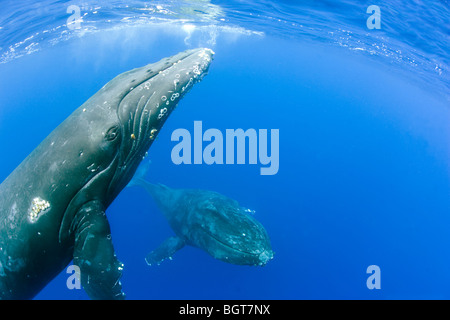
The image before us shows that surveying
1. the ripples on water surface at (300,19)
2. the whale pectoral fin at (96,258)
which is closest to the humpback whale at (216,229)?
the whale pectoral fin at (96,258)

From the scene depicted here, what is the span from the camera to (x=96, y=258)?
3691 millimetres

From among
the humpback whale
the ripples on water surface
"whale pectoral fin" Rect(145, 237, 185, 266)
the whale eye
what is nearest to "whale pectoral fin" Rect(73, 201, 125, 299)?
the whale eye

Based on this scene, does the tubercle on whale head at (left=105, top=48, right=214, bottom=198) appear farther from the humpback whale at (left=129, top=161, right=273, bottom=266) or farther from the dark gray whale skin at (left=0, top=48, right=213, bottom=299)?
the humpback whale at (left=129, top=161, right=273, bottom=266)

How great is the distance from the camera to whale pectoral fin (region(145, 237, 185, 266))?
38.3 ft

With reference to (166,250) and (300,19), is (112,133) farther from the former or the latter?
(300,19)

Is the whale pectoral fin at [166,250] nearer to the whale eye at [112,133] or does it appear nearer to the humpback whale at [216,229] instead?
the humpback whale at [216,229]

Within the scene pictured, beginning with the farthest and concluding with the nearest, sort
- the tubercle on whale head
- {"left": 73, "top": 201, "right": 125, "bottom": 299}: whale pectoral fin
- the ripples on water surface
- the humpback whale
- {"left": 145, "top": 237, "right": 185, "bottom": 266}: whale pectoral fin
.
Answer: the ripples on water surface → {"left": 145, "top": 237, "right": 185, "bottom": 266}: whale pectoral fin → the humpback whale → the tubercle on whale head → {"left": 73, "top": 201, "right": 125, "bottom": 299}: whale pectoral fin

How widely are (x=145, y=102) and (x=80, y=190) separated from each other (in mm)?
1651

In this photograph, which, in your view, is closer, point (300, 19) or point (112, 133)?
point (112, 133)

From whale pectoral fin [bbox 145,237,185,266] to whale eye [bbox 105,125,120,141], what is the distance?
27.0 feet

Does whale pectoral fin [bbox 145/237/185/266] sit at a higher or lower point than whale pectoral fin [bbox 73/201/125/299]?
higher

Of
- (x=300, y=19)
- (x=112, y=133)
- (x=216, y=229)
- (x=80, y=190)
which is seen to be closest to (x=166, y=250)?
(x=216, y=229)
